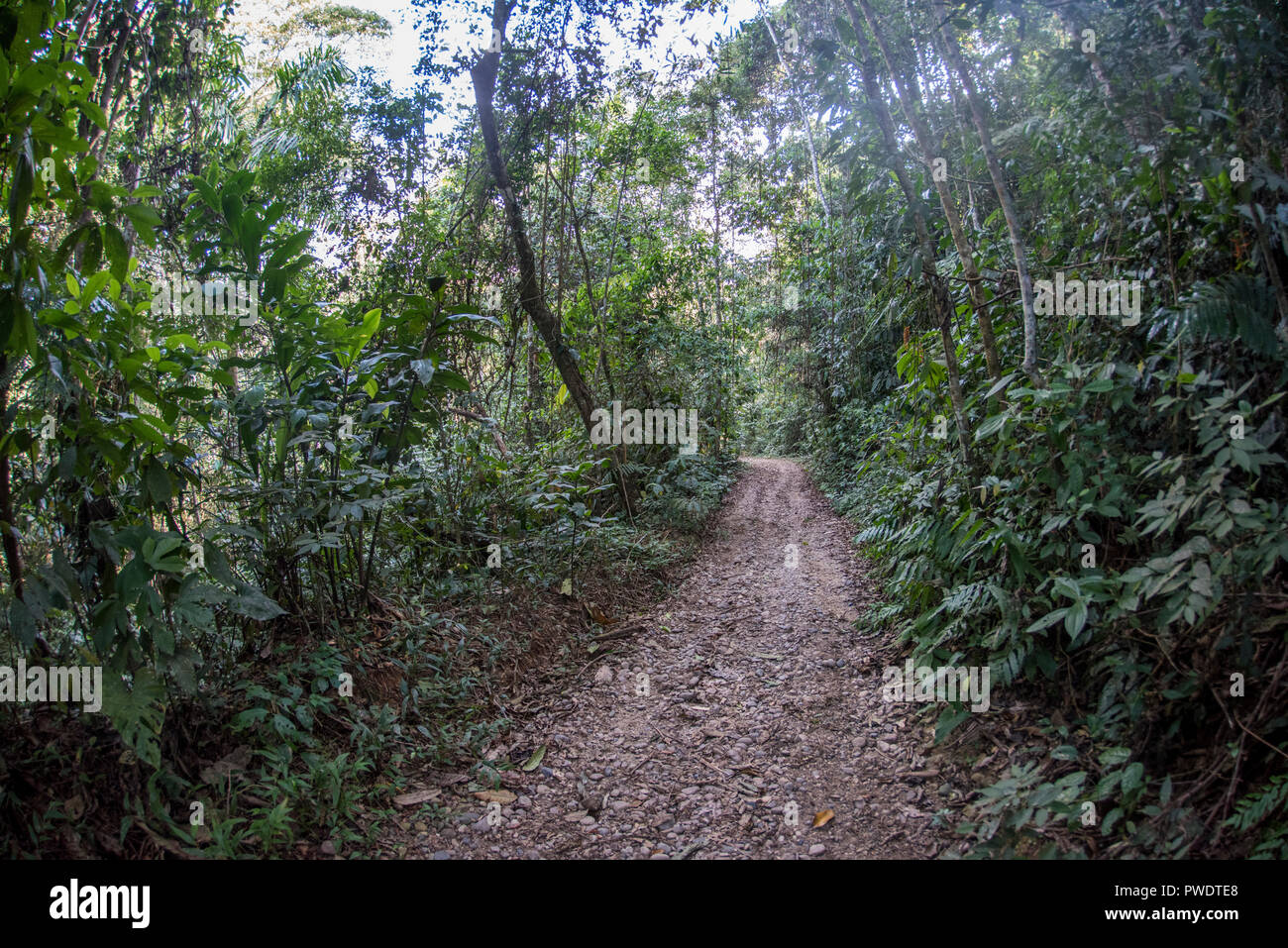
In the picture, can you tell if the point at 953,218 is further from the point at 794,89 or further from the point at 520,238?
the point at 794,89

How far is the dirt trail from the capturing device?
9.44ft

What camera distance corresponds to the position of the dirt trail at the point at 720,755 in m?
2.88

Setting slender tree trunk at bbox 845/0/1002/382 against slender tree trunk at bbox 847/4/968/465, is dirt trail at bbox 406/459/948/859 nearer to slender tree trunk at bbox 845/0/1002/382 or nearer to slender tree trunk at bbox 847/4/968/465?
slender tree trunk at bbox 847/4/968/465

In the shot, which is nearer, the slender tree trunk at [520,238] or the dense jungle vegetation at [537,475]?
the dense jungle vegetation at [537,475]

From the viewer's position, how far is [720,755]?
3545 millimetres

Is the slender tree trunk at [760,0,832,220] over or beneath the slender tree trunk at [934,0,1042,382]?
over

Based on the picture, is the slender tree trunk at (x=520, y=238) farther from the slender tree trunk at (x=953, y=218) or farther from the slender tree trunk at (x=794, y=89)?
the slender tree trunk at (x=794, y=89)

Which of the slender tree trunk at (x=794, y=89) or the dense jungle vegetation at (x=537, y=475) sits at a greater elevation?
the slender tree trunk at (x=794, y=89)

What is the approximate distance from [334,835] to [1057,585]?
132 inches

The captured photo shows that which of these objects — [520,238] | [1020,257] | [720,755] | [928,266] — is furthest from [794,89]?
[720,755]

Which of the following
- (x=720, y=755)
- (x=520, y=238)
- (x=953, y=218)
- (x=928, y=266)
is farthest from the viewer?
(x=520, y=238)

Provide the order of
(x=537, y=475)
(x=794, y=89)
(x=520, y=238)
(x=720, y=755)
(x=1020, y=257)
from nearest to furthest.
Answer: (x=720, y=755)
(x=1020, y=257)
(x=537, y=475)
(x=520, y=238)
(x=794, y=89)

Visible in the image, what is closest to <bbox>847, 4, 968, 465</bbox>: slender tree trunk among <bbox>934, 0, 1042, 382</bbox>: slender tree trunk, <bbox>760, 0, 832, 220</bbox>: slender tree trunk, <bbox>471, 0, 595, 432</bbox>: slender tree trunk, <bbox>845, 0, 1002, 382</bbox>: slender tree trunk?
<bbox>845, 0, 1002, 382</bbox>: slender tree trunk

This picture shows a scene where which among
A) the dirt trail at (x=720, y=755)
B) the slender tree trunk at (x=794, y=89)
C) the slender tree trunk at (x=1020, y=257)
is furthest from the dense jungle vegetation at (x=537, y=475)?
the slender tree trunk at (x=794, y=89)
